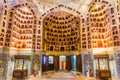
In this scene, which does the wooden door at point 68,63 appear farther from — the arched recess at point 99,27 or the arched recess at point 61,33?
the arched recess at point 99,27

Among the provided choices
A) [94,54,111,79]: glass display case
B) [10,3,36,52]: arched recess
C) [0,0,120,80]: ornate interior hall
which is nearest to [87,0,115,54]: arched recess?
[0,0,120,80]: ornate interior hall

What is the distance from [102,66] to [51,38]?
388 inches

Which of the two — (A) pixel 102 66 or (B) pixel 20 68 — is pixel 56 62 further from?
(A) pixel 102 66

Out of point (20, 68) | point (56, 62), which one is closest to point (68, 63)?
point (56, 62)

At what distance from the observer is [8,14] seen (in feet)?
43.5

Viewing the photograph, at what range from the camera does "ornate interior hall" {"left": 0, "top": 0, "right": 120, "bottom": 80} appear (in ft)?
40.4

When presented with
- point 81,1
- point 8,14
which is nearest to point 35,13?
point 8,14

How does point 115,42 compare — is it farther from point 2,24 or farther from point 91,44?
point 2,24

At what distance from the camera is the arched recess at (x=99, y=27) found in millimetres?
13938

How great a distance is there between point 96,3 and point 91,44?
16.5ft

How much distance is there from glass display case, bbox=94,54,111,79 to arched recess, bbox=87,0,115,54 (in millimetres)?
1262

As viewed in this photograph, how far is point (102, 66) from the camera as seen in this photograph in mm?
13039

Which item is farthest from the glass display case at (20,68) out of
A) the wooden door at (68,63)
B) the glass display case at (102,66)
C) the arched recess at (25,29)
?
the wooden door at (68,63)

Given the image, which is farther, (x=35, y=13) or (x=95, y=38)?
(x=35, y=13)
